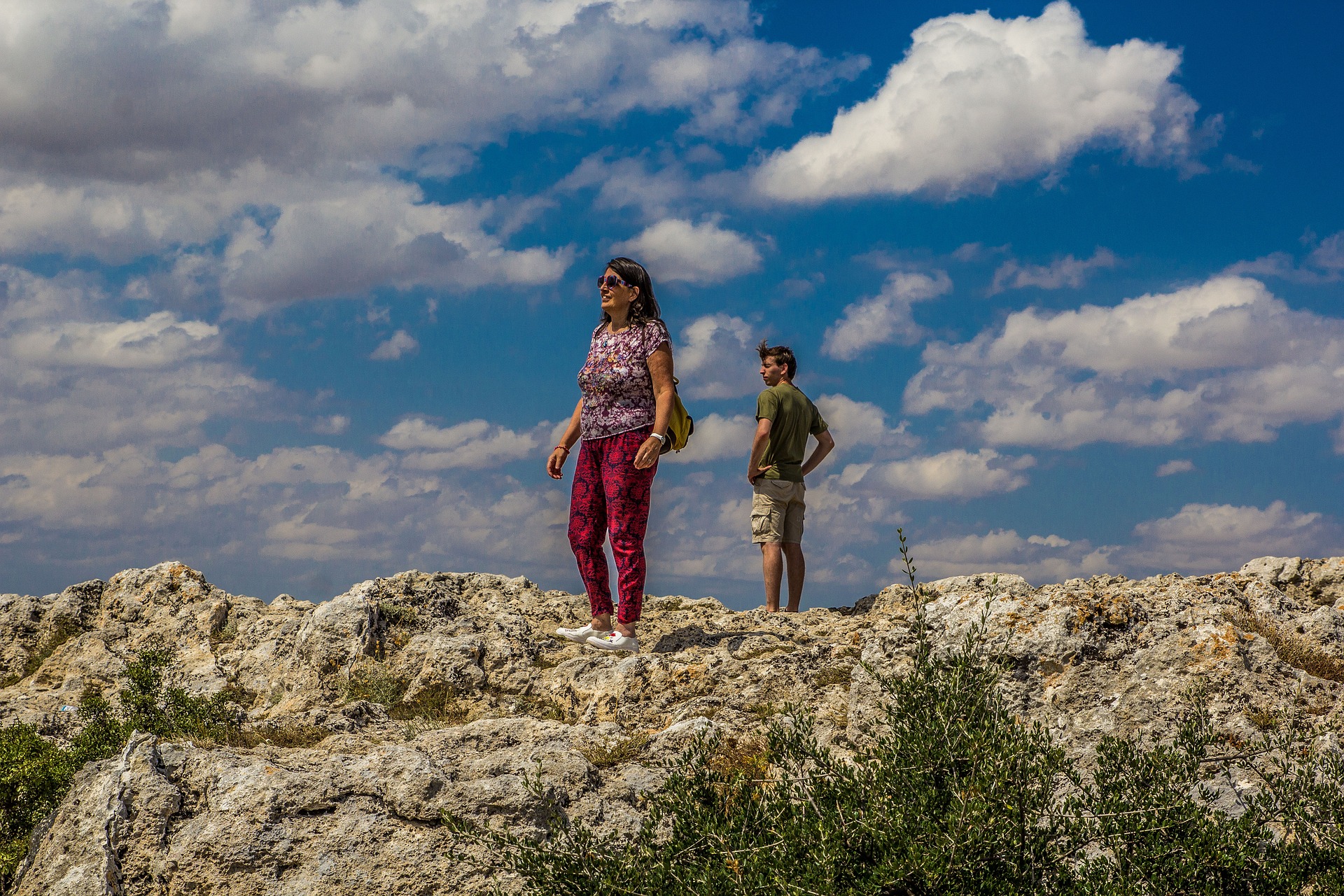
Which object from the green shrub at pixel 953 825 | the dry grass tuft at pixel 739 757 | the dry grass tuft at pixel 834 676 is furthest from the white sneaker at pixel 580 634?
the green shrub at pixel 953 825

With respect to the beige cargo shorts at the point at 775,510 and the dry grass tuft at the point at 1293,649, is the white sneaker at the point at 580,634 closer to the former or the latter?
the beige cargo shorts at the point at 775,510

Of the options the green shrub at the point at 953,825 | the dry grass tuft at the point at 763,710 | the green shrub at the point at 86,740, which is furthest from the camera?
the dry grass tuft at the point at 763,710

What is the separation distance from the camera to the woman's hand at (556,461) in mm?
9195

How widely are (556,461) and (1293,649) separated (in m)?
5.90

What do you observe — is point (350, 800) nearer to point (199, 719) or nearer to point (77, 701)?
point (199, 719)

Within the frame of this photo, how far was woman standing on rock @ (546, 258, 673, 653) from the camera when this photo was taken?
26.8 ft

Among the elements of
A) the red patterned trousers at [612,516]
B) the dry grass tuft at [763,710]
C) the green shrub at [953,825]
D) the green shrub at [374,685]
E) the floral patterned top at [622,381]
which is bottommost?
the green shrub at [953,825]

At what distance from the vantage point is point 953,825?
11.7ft

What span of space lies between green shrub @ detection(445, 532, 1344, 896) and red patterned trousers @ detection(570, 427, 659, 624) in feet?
12.1

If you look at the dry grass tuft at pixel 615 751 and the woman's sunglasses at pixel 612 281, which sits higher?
the woman's sunglasses at pixel 612 281

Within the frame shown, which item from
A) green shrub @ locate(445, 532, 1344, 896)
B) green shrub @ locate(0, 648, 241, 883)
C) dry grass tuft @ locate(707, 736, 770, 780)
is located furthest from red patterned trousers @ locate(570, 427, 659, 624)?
green shrub @ locate(445, 532, 1344, 896)

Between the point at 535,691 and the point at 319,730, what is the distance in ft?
5.71

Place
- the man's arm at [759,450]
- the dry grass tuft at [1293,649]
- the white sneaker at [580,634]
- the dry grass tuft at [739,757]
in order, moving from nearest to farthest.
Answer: the dry grass tuft at [739,757], the dry grass tuft at [1293,649], the white sneaker at [580,634], the man's arm at [759,450]

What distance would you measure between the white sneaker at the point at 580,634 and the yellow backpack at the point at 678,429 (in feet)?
5.33
